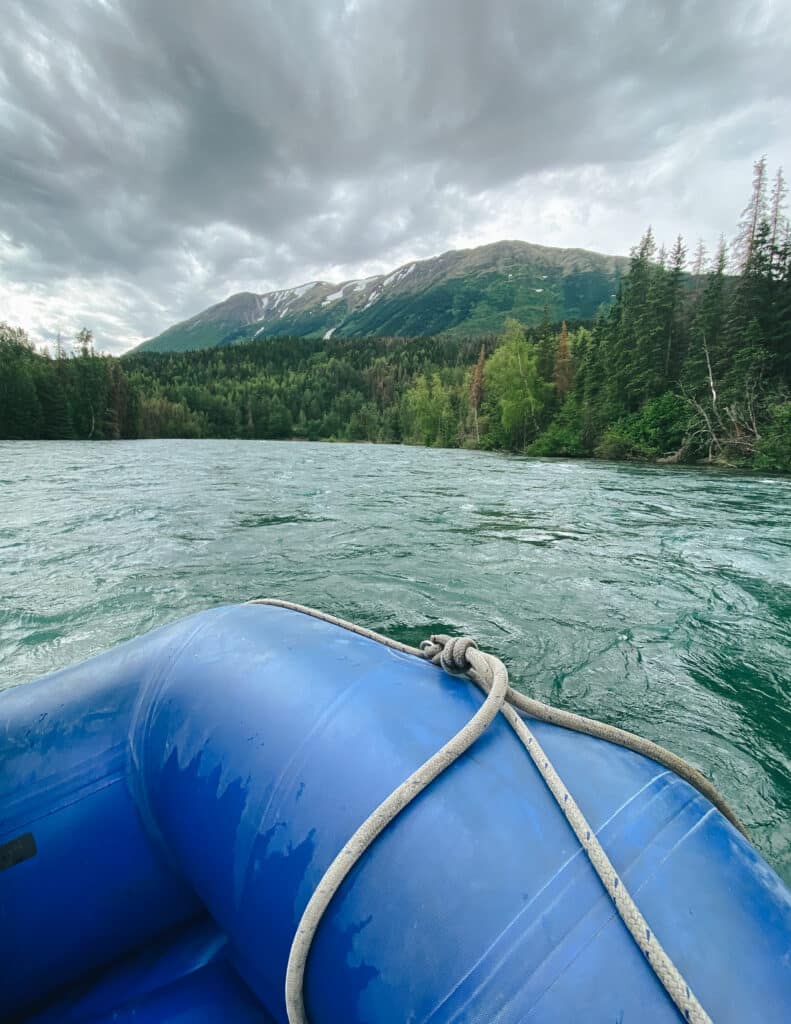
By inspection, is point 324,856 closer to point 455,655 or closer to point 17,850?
point 455,655

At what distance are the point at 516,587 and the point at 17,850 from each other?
13.9 ft

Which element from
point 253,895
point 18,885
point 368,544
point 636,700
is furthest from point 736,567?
point 18,885

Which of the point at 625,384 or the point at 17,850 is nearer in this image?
the point at 17,850

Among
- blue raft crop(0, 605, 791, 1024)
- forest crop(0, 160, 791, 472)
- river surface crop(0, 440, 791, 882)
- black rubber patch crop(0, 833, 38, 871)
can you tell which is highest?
forest crop(0, 160, 791, 472)

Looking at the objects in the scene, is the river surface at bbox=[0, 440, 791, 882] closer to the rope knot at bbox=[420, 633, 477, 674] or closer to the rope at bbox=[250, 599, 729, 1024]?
the rope at bbox=[250, 599, 729, 1024]

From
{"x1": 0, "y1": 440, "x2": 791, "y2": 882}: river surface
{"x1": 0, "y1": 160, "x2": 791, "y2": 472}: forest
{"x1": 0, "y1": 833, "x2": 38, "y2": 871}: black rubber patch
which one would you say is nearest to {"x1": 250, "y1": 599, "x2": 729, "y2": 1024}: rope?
{"x1": 0, "y1": 833, "x2": 38, "y2": 871}: black rubber patch

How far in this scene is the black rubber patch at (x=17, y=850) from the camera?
1.24 m

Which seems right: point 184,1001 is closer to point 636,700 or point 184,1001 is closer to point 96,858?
point 96,858

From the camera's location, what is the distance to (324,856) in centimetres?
95

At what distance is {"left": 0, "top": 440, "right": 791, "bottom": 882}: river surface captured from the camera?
2896mm

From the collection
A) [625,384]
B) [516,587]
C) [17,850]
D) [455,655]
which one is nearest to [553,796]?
[455,655]

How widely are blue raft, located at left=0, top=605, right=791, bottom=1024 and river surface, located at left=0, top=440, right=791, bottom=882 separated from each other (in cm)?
156

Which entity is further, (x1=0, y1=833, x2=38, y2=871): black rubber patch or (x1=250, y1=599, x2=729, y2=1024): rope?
(x1=0, y1=833, x2=38, y2=871): black rubber patch

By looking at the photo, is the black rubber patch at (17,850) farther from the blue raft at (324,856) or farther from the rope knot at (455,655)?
the rope knot at (455,655)
